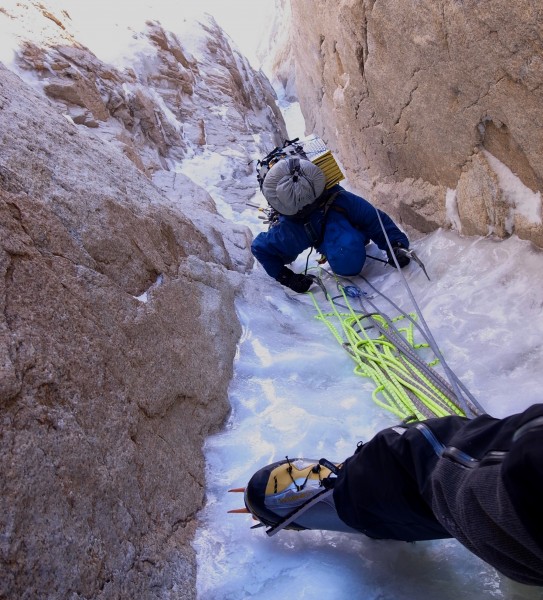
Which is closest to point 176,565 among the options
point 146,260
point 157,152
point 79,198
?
point 146,260

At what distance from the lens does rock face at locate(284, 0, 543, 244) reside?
2086 mm

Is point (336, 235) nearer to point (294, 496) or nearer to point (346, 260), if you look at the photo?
point (346, 260)

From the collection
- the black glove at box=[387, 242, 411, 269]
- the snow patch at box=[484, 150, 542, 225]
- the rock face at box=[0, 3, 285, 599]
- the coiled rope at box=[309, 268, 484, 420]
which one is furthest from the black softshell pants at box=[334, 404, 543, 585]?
the black glove at box=[387, 242, 411, 269]

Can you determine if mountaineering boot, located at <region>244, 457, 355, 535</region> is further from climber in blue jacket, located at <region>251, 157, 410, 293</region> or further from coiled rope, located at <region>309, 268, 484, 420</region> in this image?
climber in blue jacket, located at <region>251, 157, 410, 293</region>

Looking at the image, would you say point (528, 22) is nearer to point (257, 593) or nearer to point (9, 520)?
point (257, 593)

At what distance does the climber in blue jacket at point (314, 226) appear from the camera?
3.09m

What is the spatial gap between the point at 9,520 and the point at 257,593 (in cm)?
64

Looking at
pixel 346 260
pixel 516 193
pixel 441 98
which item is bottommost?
pixel 346 260

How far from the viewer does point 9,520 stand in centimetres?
87

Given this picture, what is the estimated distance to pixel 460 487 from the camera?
0.81 metres

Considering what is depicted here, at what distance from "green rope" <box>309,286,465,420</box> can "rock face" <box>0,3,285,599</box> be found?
0.63m

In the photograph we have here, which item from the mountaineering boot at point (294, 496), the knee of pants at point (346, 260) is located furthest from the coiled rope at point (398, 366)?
the mountaineering boot at point (294, 496)

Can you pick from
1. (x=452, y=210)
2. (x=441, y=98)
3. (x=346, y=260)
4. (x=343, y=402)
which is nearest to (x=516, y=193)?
(x=452, y=210)

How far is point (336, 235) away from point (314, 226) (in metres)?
0.18
